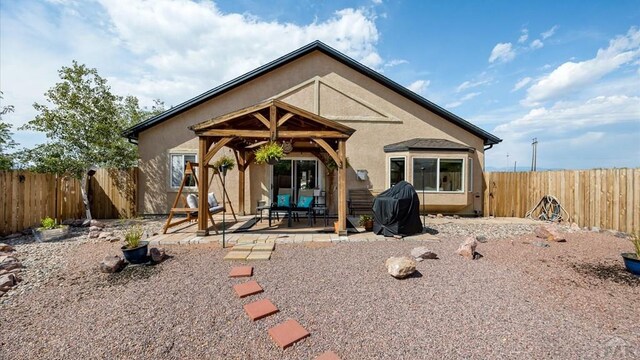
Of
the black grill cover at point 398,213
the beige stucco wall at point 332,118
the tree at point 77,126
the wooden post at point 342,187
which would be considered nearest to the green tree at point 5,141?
the tree at point 77,126

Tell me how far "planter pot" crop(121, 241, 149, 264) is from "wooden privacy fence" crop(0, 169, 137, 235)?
5.69m

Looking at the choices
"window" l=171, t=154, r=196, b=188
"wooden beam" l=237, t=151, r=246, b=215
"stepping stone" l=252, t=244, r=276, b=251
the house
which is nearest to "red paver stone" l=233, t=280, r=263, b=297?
"stepping stone" l=252, t=244, r=276, b=251

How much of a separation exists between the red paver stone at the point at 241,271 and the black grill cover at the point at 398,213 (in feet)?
13.0

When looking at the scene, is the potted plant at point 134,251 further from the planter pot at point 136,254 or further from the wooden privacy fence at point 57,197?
the wooden privacy fence at point 57,197

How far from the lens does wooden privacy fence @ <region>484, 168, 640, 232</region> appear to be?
7191mm

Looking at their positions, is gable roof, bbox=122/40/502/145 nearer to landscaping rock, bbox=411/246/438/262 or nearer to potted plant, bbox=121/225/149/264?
potted plant, bbox=121/225/149/264

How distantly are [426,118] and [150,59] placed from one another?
11693 millimetres

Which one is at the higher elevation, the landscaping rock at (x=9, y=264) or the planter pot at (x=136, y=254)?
the planter pot at (x=136, y=254)

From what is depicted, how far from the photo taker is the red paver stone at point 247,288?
11.5ft

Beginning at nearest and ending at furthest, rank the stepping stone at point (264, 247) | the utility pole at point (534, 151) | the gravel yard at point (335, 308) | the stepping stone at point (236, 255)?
the gravel yard at point (335, 308) → the stepping stone at point (236, 255) → the stepping stone at point (264, 247) → the utility pole at point (534, 151)

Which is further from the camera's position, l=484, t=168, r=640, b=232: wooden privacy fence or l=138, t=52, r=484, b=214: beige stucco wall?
l=138, t=52, r=484, b=214: beige stucco wall

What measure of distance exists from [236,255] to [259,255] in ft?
1.50

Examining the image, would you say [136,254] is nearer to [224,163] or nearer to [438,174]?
[224,163]

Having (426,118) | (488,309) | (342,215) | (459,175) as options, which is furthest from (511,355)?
(426,118)
